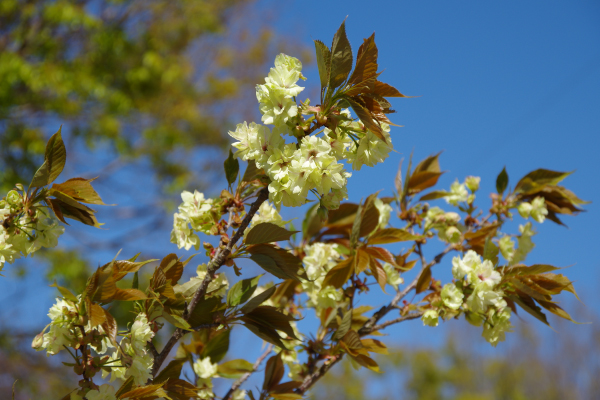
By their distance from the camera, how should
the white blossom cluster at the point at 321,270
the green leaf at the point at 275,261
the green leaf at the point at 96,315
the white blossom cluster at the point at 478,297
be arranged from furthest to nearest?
1. the white blossom cluster at the point at 321,270
2. the white blossom cluster at the point at 478,297
3. the green leaf at the point at 275,261
4. the green leaf at the point at 96,315

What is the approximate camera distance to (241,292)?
0.79 meters

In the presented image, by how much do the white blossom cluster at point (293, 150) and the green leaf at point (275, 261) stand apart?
0.10 metres

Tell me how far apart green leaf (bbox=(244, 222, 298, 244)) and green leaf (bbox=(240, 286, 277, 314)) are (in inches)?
3.7

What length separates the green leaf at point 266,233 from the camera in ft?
2.25

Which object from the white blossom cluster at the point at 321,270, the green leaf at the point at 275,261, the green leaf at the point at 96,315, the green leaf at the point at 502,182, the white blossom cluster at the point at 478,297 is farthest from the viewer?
the green leaf at the point at 502,182

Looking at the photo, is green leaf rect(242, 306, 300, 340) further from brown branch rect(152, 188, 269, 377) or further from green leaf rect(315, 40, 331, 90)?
green leaf rect(315, 40, 331, 90)

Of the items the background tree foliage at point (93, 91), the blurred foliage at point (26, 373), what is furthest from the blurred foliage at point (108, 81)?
the blurred foliage at point (26, 373)

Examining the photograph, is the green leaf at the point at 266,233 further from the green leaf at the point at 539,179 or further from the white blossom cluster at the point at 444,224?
the green leaf at the point at 539,179

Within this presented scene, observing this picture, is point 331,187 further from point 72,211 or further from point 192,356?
point 192,356

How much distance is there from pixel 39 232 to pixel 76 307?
0.16 m

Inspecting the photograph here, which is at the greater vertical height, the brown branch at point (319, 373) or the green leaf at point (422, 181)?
the green leaf at point (422, 181)

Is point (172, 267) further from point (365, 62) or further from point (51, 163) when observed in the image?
point (365, 62)

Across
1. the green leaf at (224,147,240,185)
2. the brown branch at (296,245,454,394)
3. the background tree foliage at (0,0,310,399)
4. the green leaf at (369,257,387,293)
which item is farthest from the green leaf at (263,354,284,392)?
the background tree foliage at (0,0,310,399)

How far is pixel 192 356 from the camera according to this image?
100cm
